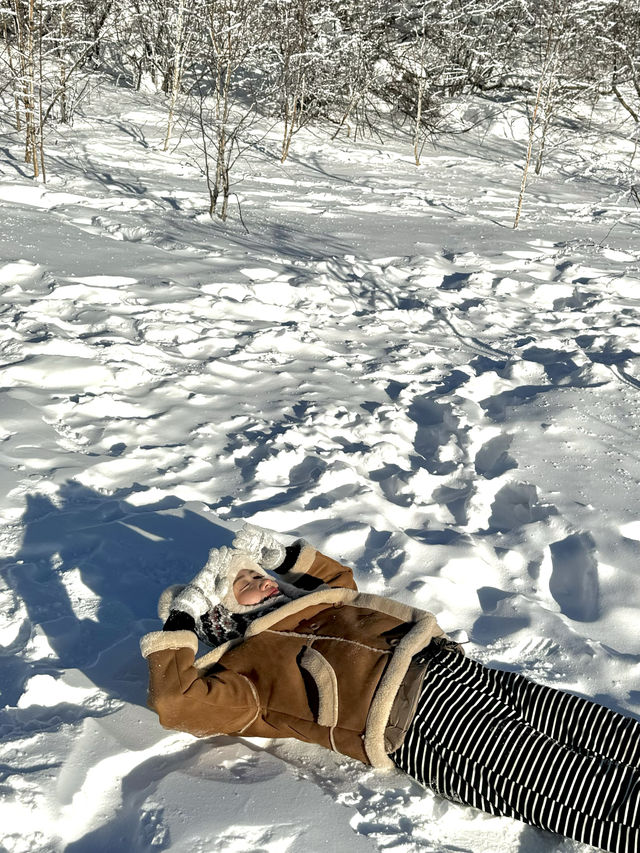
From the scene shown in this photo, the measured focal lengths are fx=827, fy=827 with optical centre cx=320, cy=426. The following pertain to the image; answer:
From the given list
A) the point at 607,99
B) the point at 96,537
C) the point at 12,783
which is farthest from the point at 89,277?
the point at 607,99

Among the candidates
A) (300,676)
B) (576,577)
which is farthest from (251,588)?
(576,577)

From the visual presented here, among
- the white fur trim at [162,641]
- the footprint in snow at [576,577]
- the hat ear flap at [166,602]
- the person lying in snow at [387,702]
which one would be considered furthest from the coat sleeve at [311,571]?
the footprint in snow at [576,577]

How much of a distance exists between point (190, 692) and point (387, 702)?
49 centimetres

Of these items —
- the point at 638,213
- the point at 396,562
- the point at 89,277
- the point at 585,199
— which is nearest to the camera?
the point at 396,562

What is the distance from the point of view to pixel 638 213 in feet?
26.9

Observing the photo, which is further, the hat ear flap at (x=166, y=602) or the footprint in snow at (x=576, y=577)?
the footprint in snow at (x=576, y=577)

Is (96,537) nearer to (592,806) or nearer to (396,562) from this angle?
(396,562)

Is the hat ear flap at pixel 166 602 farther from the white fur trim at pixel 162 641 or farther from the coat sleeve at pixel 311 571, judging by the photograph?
the coat sleeve at pixel 311 571

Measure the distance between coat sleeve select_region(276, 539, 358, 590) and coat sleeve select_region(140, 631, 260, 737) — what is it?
0.42m

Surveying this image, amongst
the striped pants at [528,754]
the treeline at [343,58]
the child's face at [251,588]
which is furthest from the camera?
the treeline at [343,58]

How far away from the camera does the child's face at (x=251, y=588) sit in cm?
238

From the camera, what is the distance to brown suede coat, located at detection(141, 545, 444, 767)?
2057 mm

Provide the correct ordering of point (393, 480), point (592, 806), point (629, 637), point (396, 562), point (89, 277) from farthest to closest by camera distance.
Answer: point (89, 277) → point (393, 480) → point (396, 562) → point (629, 637) → point (592, 806)

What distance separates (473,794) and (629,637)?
2.77 feet
